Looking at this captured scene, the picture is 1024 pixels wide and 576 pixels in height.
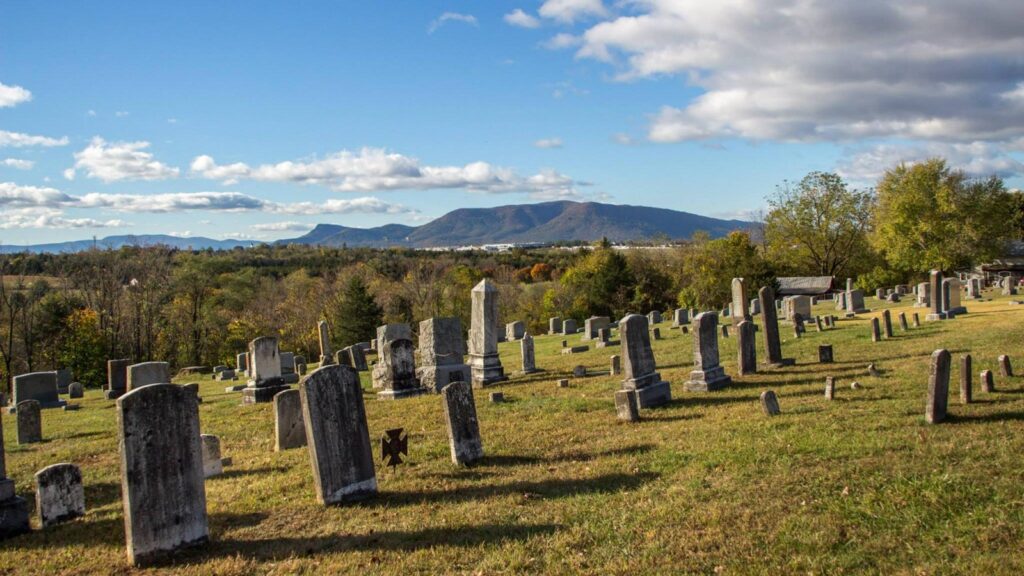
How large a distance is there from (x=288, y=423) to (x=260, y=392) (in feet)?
→ 25.2

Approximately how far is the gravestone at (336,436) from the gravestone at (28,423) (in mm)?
11037

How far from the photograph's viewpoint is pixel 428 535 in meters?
7.05

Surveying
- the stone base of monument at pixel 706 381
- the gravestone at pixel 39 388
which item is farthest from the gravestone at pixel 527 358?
the gravestone at pixel 39 388

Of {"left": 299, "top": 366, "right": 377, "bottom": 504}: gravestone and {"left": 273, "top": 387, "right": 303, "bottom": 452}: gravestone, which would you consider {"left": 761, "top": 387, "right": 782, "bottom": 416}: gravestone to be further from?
{"left": 273, "top": 387, "right": 303, "bottom": 452}: gravestone

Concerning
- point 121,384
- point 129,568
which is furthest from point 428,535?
point 121,384

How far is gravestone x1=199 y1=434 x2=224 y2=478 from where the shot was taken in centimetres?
1055

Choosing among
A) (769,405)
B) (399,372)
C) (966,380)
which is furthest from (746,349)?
(399,372)

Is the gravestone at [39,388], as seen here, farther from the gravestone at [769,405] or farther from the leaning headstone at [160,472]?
the gravestone at [769,405]

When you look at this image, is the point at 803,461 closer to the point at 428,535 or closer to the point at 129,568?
the point at 428,535

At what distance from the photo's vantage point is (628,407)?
12.2 meters

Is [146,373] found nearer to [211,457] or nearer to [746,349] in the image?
[211,457]

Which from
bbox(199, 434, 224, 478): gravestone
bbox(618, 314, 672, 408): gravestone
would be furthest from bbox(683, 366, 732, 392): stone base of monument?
→ bbox(199, 434, 224, 478): gravestone

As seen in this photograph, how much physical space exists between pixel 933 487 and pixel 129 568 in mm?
8408

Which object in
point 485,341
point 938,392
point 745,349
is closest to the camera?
point 938,392
